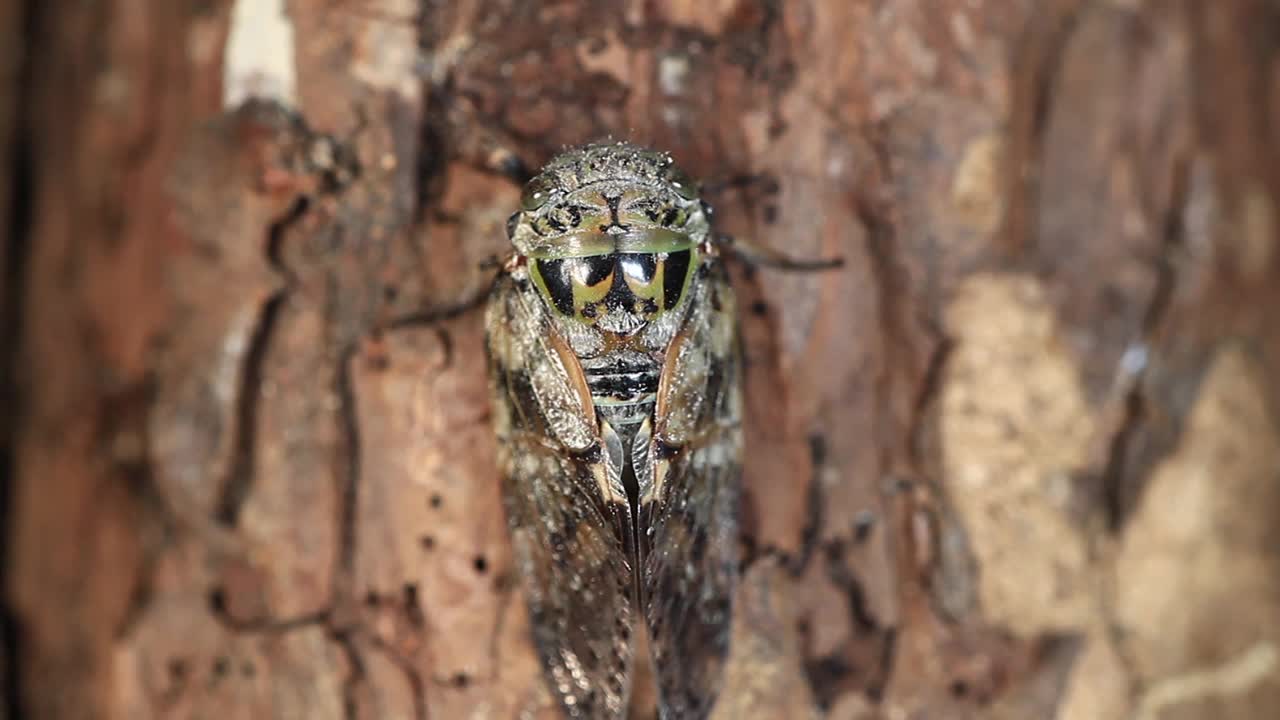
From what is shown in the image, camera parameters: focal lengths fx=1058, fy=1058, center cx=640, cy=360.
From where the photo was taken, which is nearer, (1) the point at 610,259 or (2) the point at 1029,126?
(1) the point at 610,259

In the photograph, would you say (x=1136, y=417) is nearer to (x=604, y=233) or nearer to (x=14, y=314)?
(x=604, y=233)

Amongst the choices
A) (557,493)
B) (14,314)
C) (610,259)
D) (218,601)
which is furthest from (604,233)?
(14,314)

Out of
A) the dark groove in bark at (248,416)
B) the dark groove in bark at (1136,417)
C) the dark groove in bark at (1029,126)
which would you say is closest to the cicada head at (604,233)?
the dark groove in bark at (248,416)

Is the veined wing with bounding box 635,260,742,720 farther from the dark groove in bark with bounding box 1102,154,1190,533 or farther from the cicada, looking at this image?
the dark groove in bark with bounding box 1102,154,1190,533

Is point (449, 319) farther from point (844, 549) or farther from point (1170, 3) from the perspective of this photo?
point (1170, 3)

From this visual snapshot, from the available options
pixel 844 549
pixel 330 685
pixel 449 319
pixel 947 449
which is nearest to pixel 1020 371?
pixel 947 449

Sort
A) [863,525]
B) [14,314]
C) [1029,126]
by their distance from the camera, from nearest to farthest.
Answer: [863,525] < [1029,126] < [14,314]

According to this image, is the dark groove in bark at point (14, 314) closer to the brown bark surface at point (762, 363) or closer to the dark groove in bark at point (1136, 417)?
the brown bark surface at point (762, 363)
